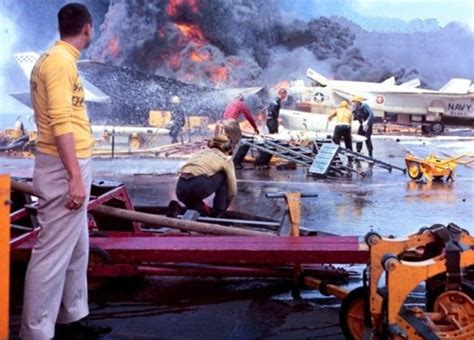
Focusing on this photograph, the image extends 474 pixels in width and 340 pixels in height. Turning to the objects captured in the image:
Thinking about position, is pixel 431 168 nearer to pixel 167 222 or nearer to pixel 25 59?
pixel 167 222

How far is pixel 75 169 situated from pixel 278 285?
2.13 meters

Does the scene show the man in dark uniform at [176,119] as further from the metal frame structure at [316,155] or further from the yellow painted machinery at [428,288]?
the yellow painted machinery at [428,288]

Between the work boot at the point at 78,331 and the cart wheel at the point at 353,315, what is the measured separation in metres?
1.30

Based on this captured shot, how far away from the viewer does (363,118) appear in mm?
16109

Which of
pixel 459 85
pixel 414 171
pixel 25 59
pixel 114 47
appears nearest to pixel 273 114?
pixel 459 85

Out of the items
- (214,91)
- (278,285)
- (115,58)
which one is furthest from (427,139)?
(278,285)

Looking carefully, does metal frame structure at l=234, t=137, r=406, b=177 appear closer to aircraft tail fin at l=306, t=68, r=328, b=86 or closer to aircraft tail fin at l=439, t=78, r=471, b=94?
aircraft tail fin at l=306, t=68, r=328, b=86

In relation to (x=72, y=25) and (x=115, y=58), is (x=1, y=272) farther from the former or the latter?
(x=115, y=58)

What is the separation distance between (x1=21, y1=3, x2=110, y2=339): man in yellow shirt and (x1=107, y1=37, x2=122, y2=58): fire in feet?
48.0

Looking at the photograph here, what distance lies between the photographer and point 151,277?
5125 mm

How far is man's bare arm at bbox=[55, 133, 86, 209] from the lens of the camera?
3133 millimetres

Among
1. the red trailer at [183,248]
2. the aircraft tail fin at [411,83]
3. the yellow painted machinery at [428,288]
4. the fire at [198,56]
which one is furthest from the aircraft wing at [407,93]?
the yellow painted machinery at [428,288]

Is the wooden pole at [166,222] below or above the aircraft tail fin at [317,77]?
below

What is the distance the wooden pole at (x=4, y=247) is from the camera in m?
2.91
